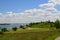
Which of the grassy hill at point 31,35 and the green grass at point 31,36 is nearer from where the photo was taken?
the green grass at point 31,36

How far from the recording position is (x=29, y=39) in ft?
153

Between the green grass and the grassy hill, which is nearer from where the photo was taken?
the green grass

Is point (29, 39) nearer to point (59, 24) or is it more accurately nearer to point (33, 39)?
point (33, 39)

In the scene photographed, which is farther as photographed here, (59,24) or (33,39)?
(59,24)

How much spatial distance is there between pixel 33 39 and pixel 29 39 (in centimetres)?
119

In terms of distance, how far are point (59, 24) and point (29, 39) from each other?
200ft

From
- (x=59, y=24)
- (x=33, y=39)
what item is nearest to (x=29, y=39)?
(x=33, y=39)

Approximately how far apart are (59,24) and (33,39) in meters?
61.1

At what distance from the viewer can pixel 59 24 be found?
343 feet

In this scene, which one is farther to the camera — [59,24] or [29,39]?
[59,24]

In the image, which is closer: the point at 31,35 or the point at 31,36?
the point at 31,36
